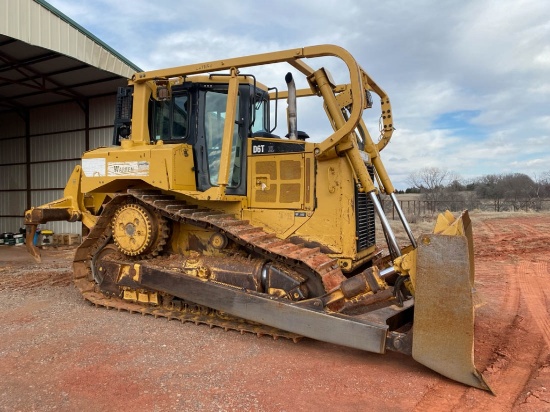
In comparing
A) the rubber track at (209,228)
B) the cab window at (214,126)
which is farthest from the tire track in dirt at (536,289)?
the cab window at (214,126)

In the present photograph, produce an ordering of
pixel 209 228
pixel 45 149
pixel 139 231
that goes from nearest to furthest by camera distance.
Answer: pixel 209 228 < pixel 139 231 < pixel 45 149

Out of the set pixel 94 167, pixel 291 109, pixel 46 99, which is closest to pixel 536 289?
pixel 291 109

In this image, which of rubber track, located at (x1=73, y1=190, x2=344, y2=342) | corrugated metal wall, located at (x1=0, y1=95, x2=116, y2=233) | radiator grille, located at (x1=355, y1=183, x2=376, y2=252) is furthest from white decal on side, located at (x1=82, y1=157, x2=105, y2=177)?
corrugated metal wall, located at (x1=0, y1=95, x2=116, y2=233)

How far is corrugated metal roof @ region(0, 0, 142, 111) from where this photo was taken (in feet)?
33.7

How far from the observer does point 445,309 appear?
3.92 metres

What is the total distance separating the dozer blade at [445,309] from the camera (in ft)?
12.6

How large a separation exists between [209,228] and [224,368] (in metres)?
1.92

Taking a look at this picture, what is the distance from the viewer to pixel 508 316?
6.07m

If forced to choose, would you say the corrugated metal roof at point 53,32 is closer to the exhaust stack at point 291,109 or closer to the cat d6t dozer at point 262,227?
the cat d6t dozer at point 262,227

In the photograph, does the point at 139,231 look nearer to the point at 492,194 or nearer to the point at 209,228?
the point at 209,228

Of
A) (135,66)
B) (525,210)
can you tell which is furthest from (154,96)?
(525,210)

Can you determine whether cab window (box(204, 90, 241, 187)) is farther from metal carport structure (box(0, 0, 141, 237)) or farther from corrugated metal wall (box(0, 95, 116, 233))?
corrugated metal wall (box(0, 95, 116, 233))

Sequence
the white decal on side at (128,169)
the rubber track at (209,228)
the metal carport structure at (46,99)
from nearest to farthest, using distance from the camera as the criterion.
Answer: the rubber track at (209,228)
the white decal on side at (128,169)
the metal carport structure at (46,99)

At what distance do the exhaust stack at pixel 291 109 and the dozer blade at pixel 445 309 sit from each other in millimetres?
2490
